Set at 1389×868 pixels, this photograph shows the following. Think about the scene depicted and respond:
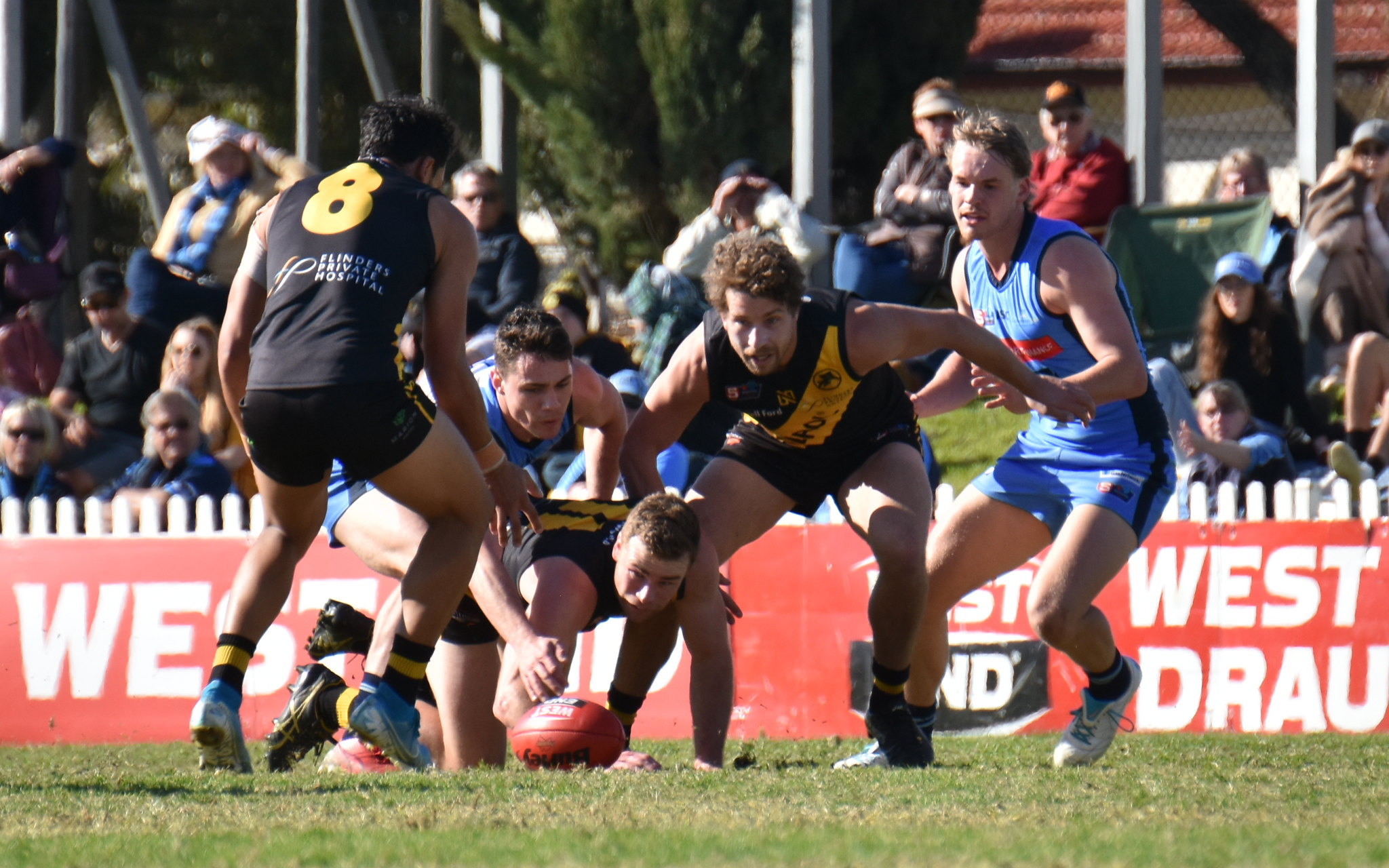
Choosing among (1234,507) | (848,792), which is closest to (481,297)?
(1234,507)

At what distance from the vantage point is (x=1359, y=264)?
34.2ft

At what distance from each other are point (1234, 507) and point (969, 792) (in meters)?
4.05

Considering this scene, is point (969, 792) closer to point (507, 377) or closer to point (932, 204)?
point (507, 377)

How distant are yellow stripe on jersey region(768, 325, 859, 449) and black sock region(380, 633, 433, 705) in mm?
1601

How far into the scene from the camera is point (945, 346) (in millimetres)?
5977

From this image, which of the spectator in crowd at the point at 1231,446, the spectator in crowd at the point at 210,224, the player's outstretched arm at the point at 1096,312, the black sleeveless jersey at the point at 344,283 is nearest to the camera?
the black sleeveless jersey at the point at 344,283

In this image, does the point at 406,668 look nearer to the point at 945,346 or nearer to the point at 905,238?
the point at 945,346

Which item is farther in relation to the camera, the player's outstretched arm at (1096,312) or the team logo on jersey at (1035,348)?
the team logo on jersey at (1035,348)

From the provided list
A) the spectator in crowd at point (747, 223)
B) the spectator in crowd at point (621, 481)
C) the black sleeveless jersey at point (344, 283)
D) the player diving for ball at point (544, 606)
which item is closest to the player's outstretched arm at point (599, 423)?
the player diving for ball at point (544, 606)

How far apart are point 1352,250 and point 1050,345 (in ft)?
16.9

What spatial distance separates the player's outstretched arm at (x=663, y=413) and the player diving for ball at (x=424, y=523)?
314 millimetres

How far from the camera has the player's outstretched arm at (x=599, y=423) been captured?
681cm

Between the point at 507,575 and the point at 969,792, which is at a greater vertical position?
the point at 507,575

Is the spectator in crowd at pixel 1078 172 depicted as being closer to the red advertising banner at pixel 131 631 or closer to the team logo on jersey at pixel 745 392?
the red advertising banner at pixel 131 631
